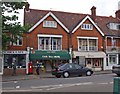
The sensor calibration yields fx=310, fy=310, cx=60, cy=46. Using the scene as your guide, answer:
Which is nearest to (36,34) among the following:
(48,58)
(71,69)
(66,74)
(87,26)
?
(48,58)

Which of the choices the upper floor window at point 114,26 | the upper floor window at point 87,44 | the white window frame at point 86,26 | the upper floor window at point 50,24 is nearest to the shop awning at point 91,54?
the upper floor window at point 87,44

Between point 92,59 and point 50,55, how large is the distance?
742 cm

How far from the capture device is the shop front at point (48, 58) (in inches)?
1544

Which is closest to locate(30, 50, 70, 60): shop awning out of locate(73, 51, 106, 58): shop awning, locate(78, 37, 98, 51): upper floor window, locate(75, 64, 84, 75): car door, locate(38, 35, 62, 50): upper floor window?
locate(38, 35, 62, 50): upper floor window

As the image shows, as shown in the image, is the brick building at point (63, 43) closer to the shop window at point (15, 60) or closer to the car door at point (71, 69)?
the shop window at point (15, 60)

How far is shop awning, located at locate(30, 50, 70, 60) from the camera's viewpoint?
39.1 metres

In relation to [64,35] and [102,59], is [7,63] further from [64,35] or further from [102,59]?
[102,59]

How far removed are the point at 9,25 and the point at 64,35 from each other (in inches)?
500

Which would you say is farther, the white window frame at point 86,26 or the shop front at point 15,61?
the white window frame at point 86,26

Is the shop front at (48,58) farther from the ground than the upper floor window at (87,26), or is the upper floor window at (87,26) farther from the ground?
the upper floor window at (87,26)

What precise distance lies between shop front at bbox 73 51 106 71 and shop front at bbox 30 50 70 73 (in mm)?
1924

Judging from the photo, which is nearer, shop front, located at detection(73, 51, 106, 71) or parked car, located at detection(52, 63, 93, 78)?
parked car, located at detection(52, 63, 93, 78)

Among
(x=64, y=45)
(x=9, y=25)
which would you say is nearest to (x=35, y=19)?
(x=64, y=45)

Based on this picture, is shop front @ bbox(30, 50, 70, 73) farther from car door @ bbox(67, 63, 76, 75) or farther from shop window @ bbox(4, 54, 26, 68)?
car door @ bbox(67, 63, 76, 75)
